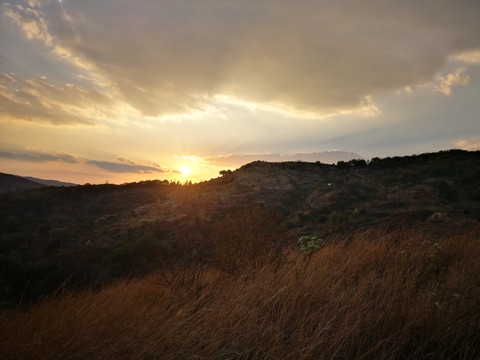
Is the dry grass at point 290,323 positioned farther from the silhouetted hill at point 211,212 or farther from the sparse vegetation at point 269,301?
the silhouetted hill at point 211,212

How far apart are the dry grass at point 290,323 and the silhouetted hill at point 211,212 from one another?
61.4 inches

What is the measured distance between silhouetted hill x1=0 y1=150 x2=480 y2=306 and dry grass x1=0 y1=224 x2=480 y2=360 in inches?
61.4

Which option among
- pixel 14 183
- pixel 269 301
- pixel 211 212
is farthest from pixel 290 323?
pixel 14 183

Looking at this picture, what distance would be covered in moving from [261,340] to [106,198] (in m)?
27.1

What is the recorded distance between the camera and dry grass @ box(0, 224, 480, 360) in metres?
2.15

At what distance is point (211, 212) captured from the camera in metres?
20.5

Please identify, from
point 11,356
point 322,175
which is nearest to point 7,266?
point 11,356

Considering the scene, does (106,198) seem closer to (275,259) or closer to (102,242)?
(102,242)

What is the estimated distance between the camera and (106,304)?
143 inches

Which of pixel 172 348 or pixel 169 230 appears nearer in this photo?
pixel 172 348

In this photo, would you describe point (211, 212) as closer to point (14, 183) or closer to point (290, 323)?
point (290, 323)

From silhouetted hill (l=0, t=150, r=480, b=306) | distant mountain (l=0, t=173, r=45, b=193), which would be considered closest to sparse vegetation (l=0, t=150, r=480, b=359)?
silhouetted hill (l=0, t=150, r=480, b=306)

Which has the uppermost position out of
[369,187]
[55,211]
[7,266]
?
[369,187]

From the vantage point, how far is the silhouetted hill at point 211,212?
→ 10844mm
